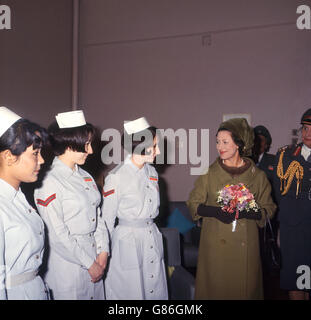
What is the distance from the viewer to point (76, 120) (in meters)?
2.19

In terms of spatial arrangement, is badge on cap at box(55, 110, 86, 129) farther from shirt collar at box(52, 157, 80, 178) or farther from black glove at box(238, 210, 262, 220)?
black glove at box(238, 210, 262, 220)

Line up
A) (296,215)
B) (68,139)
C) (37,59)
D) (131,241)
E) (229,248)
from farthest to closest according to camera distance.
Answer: (37,59)
(296,215)
(229,248)
(131,241)
(68,139)

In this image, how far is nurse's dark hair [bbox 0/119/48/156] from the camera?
146cm

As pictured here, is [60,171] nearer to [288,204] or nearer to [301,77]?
[288,204]

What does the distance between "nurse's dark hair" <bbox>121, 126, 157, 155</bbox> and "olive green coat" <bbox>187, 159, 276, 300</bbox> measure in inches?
22.2

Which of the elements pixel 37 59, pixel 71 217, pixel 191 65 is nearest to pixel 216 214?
pixel 71 217

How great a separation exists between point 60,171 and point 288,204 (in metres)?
2.02

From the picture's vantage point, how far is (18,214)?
1471 mm

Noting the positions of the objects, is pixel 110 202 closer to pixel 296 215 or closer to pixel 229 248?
pixel 229 248

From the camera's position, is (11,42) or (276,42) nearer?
(11,42)

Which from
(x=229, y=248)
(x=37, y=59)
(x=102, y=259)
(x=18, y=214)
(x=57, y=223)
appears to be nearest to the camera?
(x=18, y=214)

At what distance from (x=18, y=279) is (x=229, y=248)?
1576 mm

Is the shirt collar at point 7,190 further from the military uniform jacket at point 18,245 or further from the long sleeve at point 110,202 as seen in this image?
the long sleeve at point 110,202

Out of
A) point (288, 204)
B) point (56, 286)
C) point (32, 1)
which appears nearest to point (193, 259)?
point (288, 204)
